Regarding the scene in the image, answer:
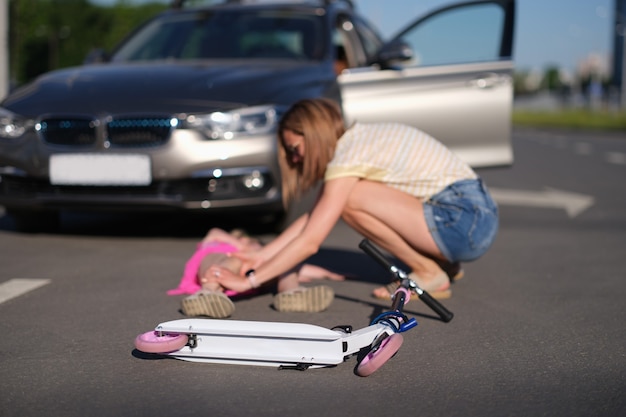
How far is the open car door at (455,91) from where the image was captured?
7609mm

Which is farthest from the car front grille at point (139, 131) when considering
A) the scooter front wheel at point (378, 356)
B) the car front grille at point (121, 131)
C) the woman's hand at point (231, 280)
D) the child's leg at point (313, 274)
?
the scooter front wheel at point (378, 356)

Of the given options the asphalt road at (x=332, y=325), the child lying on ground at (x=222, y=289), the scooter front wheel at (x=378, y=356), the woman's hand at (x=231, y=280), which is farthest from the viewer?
the woman's hand at (x=231, y=280)

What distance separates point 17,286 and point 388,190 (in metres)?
1.94

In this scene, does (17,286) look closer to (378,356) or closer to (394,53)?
(378,356)

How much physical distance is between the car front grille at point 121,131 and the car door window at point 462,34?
247 cm

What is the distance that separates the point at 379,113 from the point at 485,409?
446 centimetres

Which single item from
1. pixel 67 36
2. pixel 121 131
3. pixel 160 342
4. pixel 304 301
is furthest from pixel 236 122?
pixel 67 36

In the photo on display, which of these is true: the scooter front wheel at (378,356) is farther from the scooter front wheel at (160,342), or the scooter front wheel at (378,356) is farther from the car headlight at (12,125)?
the car headlight at (12,125)

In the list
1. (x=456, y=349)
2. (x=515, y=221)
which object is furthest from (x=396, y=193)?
(x=515, y=221)

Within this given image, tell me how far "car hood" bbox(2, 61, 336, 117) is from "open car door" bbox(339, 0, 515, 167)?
0.35 meters

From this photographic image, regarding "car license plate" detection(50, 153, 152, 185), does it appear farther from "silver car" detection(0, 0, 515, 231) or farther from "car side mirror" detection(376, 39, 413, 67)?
"car side mirror" detection(376, 39, 413, 67)

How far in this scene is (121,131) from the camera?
6668 mm

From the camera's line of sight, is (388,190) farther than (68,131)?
No

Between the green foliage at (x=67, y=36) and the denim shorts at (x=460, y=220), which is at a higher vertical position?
the denim shorts at (x=460, y=220)
